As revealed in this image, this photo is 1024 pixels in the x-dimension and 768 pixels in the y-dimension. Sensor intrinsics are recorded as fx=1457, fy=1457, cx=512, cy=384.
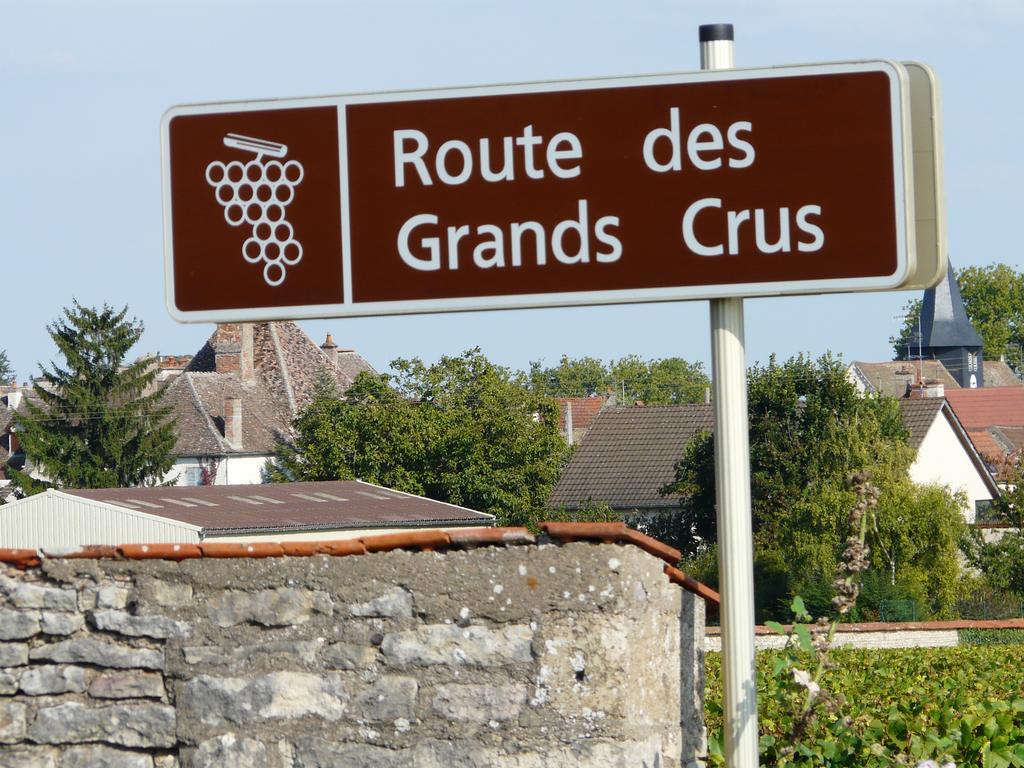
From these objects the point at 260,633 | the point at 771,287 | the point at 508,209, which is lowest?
the point at 260,633

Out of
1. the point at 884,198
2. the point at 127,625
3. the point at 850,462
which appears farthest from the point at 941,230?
the point at 850,462

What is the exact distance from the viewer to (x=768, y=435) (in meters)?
41.7

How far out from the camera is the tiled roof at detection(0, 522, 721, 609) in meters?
3.58

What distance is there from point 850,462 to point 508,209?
1436 inches

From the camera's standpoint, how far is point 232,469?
61656mm

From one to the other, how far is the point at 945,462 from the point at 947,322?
196 ft

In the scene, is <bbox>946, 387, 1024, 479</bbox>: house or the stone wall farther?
<bbox>946, 387, 1024, 479</bbox>: house

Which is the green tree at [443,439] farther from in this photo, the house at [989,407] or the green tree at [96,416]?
the house at [989,407]

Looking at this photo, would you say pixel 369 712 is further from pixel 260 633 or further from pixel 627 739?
pixel 627 739

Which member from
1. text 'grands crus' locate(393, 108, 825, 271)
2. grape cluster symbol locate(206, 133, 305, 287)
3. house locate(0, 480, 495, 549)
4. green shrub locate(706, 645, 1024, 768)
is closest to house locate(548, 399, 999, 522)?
house locate(0, 480, 495, 549)

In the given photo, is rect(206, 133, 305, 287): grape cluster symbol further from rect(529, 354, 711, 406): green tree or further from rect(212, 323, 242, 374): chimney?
rect(529, 354, 711, 406): green tree

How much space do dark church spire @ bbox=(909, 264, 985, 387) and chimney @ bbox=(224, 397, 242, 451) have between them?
2374 inches

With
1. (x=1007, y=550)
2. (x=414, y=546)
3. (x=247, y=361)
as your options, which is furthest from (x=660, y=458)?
(x=414, y=546)

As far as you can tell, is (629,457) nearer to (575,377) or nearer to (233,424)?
(233,424)
